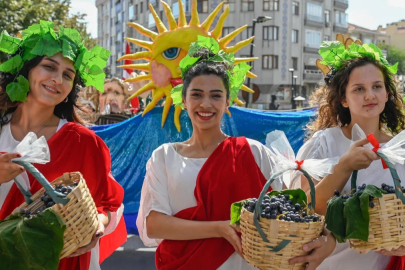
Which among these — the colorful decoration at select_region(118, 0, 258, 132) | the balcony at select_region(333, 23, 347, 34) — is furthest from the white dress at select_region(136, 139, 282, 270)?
the balcony at select_region(333, 23, 347, 34)

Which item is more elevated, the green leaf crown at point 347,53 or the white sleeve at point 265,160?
the green leaf crown at point 347,53

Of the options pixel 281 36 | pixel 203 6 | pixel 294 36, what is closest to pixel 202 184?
pixel 203 6

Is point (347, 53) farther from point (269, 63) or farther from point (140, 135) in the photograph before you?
point (269, 63)

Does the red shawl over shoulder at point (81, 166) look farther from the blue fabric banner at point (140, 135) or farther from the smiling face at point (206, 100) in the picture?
the blue fabric banner at point (140, 135)

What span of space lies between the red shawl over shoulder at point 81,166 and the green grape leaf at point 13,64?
1.40 feet

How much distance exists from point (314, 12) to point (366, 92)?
44.4 metres

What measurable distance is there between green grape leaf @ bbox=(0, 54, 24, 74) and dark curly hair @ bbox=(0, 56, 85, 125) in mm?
25

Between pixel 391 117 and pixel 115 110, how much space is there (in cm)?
767

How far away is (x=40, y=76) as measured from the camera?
2.55 meters

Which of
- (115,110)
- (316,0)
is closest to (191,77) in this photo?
(115,110)

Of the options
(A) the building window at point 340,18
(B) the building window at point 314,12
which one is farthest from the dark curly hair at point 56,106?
(A) the building window at point 340,18

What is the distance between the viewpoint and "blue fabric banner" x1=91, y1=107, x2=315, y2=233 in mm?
6004

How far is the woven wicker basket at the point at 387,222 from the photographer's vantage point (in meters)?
2.04

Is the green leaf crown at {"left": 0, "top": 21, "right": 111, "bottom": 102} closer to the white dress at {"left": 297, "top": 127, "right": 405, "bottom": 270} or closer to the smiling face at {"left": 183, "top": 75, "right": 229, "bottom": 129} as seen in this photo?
the smiling face at {"left": 183, "top": 75, "right": 229, "bottom": 129}
